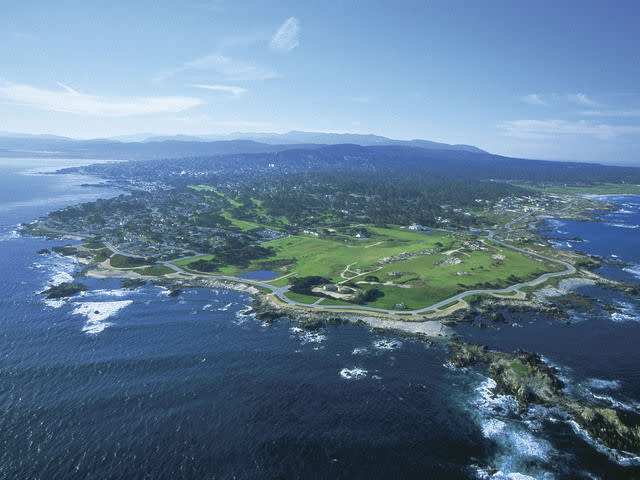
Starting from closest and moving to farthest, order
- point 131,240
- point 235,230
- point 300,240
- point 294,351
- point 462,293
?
point 294,351 < point 462,293 < point 131,240 < point 300,240 < point 235,230

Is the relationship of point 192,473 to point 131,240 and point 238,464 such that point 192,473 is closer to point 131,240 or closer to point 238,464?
point 238,464

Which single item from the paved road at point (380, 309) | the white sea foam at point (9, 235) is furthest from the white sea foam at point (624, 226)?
the white sea foam at point (9, 235)

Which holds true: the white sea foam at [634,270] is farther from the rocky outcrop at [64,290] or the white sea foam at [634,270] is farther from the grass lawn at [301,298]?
the rocky outcrop at [64,290]

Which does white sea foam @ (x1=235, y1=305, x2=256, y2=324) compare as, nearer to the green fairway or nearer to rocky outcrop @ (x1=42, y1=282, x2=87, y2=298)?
the green fairway

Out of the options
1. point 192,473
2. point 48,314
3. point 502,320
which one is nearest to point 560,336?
point 502,320

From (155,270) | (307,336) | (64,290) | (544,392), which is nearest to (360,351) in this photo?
(307,336)

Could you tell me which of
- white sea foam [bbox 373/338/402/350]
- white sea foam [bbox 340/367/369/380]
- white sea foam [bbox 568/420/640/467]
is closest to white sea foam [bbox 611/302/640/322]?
white sea foam [bbox 568/420/640/467]
